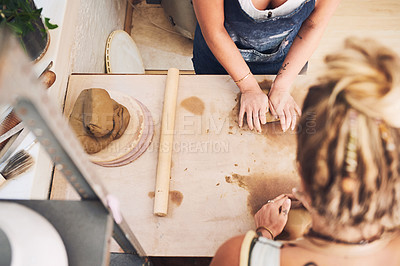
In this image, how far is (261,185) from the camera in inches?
38.0

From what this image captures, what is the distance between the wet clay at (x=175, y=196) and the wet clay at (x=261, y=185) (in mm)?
151

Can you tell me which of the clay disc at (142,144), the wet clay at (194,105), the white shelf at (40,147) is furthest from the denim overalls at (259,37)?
the white shelf at (40,147)

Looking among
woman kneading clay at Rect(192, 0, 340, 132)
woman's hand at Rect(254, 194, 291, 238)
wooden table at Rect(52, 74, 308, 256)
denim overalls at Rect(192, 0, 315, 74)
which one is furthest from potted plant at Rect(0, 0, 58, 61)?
woman's hand at Rect(254, 194, 291, 238)

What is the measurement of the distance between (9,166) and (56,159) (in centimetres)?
64

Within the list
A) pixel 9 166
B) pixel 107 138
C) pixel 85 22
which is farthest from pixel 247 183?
pixel 85 22

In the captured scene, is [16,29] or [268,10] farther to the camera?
[268,10]

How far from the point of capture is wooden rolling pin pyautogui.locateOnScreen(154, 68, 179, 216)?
3.05ft

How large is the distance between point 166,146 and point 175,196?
0.52ft

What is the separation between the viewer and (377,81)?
0.58 meters

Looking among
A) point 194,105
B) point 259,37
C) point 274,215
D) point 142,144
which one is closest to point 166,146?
point 142,144

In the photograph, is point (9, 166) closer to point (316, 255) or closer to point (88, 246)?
point (88, 246)

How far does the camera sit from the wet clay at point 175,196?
960mm

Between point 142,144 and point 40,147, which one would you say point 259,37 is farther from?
point 40,147

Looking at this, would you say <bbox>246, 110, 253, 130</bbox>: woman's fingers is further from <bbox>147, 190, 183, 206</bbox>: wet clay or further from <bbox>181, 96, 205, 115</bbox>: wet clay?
<bbox>147, 190, 183, 206</bbox>: wet clay
